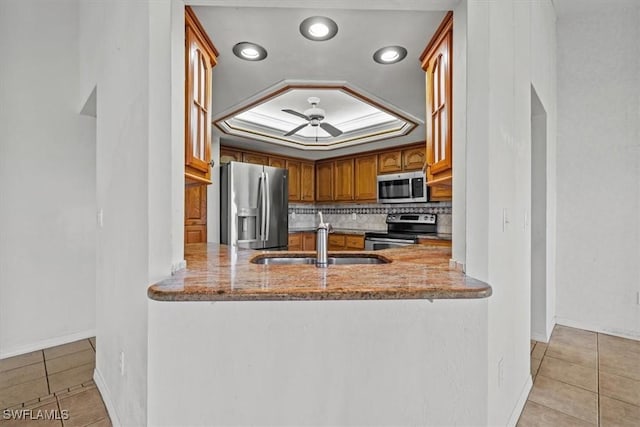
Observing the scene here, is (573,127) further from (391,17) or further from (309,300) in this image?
(309,300)

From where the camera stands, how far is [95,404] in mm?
1979

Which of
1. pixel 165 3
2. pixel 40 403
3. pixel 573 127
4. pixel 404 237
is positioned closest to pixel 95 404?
pixel 40 403

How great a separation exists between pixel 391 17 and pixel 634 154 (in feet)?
9.01

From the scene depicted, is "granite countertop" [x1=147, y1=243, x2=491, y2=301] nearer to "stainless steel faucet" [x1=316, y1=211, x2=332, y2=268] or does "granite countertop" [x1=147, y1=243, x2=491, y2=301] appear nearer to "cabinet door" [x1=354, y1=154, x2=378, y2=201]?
"stainless steel faucet" [x1=316, y1=211, x2=332, y2=268]

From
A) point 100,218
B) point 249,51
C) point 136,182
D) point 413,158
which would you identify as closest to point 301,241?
point 413,158

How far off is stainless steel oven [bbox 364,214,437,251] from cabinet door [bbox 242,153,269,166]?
1.96 metres

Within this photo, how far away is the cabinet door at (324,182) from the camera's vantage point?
595 cm

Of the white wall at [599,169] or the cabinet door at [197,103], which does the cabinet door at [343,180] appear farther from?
the cabinet door at [197,103]

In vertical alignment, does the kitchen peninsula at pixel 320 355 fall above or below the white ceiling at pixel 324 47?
below

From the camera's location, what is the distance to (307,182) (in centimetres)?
605

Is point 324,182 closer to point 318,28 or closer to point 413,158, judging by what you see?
point 413,158

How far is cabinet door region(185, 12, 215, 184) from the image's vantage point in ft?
5.94

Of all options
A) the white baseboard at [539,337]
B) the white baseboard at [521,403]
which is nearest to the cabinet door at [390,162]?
the white baseboard at [539,337]

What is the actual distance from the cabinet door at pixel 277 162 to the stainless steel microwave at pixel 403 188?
159 centimetres
